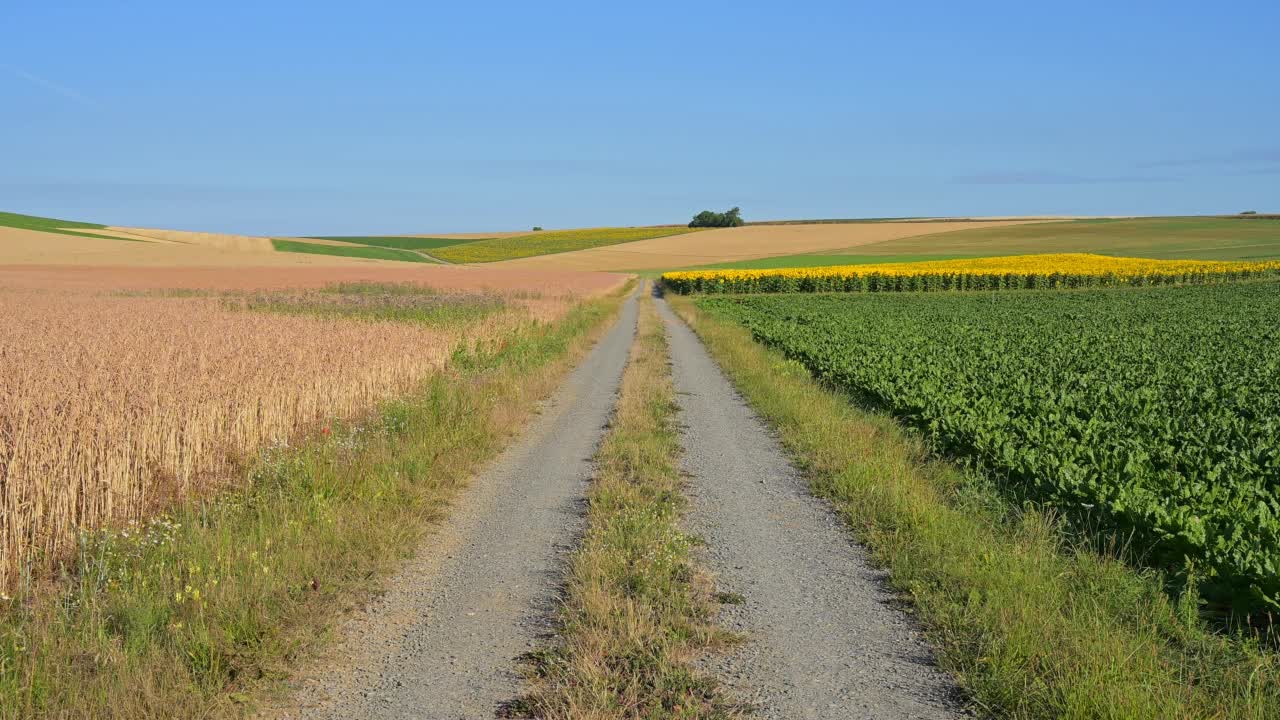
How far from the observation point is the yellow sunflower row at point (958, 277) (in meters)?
60.2

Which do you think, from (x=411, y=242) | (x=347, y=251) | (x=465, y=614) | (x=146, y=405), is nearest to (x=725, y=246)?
(x=347, y=251)

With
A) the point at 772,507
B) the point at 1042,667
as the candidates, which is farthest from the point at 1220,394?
the point at 1042,667

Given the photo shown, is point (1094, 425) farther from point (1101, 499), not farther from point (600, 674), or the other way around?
point (600, 674)

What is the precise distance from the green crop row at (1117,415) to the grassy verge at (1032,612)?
45cm

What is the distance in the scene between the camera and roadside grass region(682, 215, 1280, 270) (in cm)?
9388

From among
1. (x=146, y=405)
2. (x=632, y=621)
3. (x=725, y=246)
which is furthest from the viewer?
(x=725, y=246)

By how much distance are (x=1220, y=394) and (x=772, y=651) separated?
12.0 metres

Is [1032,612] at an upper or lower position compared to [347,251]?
lower

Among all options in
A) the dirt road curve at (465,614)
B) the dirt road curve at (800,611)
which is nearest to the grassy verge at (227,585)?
the dirt road curve at (465,614)

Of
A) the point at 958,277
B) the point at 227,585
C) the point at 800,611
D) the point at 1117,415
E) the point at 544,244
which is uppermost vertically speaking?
the point at 544,244

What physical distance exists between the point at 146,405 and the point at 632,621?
20.4 ft

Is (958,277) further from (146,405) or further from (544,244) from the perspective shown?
(544,244)

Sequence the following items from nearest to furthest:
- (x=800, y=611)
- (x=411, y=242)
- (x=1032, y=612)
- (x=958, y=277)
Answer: (x=1032, y=612) < (x=800, y=611) < (x=958, y=277) < (x=411, y=242)

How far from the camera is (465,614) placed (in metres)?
6.18
